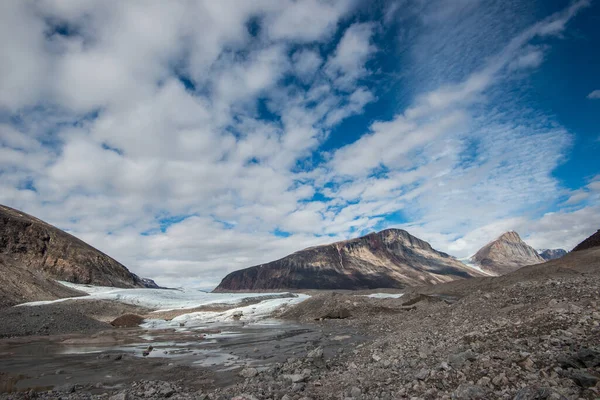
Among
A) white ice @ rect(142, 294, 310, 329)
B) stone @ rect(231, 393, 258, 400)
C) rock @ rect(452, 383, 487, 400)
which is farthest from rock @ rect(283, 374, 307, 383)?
white ice @ rect(142, 294, 310, 329)

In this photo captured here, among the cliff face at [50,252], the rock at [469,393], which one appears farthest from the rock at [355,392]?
the cliff face at [50,252]

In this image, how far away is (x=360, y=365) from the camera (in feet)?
31.9

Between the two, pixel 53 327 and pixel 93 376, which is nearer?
pixel 93 376

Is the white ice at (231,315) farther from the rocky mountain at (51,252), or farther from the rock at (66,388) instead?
the rocky mountain at (51,252)

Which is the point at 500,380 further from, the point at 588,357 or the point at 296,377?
the point at 296,377

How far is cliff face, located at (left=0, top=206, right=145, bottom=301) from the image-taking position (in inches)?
3041

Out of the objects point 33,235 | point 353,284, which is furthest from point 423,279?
point 33,235

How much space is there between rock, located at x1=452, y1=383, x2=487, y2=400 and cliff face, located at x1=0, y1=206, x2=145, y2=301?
89.3 meters

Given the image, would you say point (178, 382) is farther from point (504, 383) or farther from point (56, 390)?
point (504, 383)

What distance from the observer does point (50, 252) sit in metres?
81.6

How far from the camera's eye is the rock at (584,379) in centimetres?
472

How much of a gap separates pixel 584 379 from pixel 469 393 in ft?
5.31

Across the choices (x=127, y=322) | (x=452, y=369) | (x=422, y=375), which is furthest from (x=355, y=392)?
(x=127, y=322)

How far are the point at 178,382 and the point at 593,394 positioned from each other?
10401 millimetres
